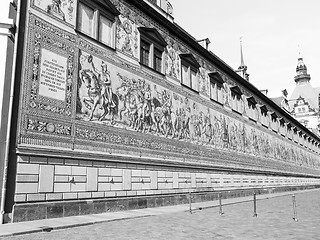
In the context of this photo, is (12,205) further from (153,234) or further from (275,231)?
(275,231)

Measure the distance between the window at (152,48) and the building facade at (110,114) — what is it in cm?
5

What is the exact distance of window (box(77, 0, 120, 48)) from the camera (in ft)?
38.8

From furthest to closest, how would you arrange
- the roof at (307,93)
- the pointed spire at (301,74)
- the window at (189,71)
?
the pointed spire at (301,74), the roof at (307,93), the window at (189,71)

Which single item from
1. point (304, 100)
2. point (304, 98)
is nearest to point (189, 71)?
point (304, 100)

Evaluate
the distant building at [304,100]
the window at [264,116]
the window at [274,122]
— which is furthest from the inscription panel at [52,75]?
the distant building at [304,100]

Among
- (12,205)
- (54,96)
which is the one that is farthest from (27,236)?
(54,96)

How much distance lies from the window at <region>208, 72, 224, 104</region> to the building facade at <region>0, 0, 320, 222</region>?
0.09m

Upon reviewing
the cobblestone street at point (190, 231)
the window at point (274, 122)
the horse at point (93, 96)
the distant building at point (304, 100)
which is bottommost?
the cobblestone street at point (190, 231)

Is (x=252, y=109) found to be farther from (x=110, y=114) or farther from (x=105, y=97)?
(x=105, y=97)

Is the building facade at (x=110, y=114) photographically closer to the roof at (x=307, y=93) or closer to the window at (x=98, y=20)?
the window at (x=98, y=20)

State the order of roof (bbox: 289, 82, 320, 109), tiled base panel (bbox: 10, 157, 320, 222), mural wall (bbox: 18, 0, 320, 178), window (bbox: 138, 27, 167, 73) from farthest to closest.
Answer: roof (bbox: 289, 82, 320, 109) → window (bbox: 138, 27, 167, 73) → mural wall (bbox: 18, 0, 320, 178) → tiled base panel (bbox: 10, 157, 320, 222)

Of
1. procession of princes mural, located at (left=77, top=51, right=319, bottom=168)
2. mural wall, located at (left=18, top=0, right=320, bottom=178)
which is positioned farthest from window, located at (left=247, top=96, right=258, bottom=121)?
mural wall, located at (left=18, top=0, right=320, bottom=178)

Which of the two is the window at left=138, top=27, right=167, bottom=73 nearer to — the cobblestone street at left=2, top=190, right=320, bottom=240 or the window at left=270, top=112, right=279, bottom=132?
the cobblestone street at left=2, top=190, right=320, bottom=240

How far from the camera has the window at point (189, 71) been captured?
17922 millimetres
